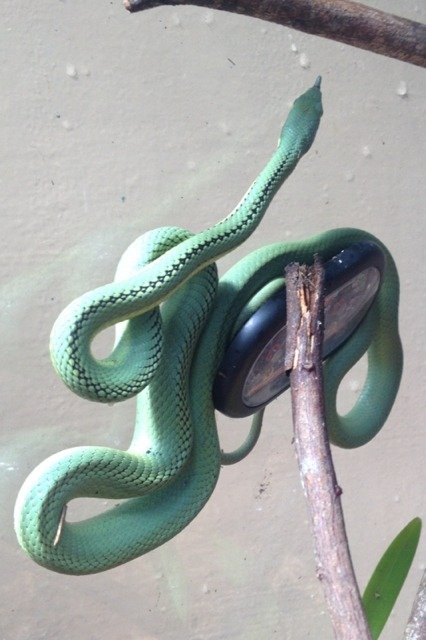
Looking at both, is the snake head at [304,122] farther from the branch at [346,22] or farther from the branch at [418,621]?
the branch at [418,621]

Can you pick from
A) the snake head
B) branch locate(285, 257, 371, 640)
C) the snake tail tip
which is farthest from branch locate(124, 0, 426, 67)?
the snake tail tip

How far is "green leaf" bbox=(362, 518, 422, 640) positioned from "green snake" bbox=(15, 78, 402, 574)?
1.02 ft

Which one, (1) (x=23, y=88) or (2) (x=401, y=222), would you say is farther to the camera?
(2) (x=401, y=222)

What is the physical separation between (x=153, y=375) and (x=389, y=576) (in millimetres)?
455

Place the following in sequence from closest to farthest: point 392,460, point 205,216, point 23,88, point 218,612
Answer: point 23,88, point 205,216, point 218,612, point 392,460

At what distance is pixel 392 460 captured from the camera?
1660 mm

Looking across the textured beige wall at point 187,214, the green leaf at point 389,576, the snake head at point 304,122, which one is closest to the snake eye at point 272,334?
the snake head at point 304,122

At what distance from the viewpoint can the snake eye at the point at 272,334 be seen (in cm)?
67

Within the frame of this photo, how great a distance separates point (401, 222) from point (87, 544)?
1083 mm

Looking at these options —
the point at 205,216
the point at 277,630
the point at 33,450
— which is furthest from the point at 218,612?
the point at 205,216

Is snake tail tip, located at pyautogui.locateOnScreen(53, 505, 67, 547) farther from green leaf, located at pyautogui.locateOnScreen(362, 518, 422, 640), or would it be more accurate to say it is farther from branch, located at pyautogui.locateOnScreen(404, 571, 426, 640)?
green leaf, located at pyautogui.locateOnScreen(362, 518, 422, 640)

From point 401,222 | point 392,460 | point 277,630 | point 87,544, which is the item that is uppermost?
point 401,222

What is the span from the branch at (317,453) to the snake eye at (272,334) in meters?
0.06

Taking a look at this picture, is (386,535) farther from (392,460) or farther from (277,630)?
(277,630)
